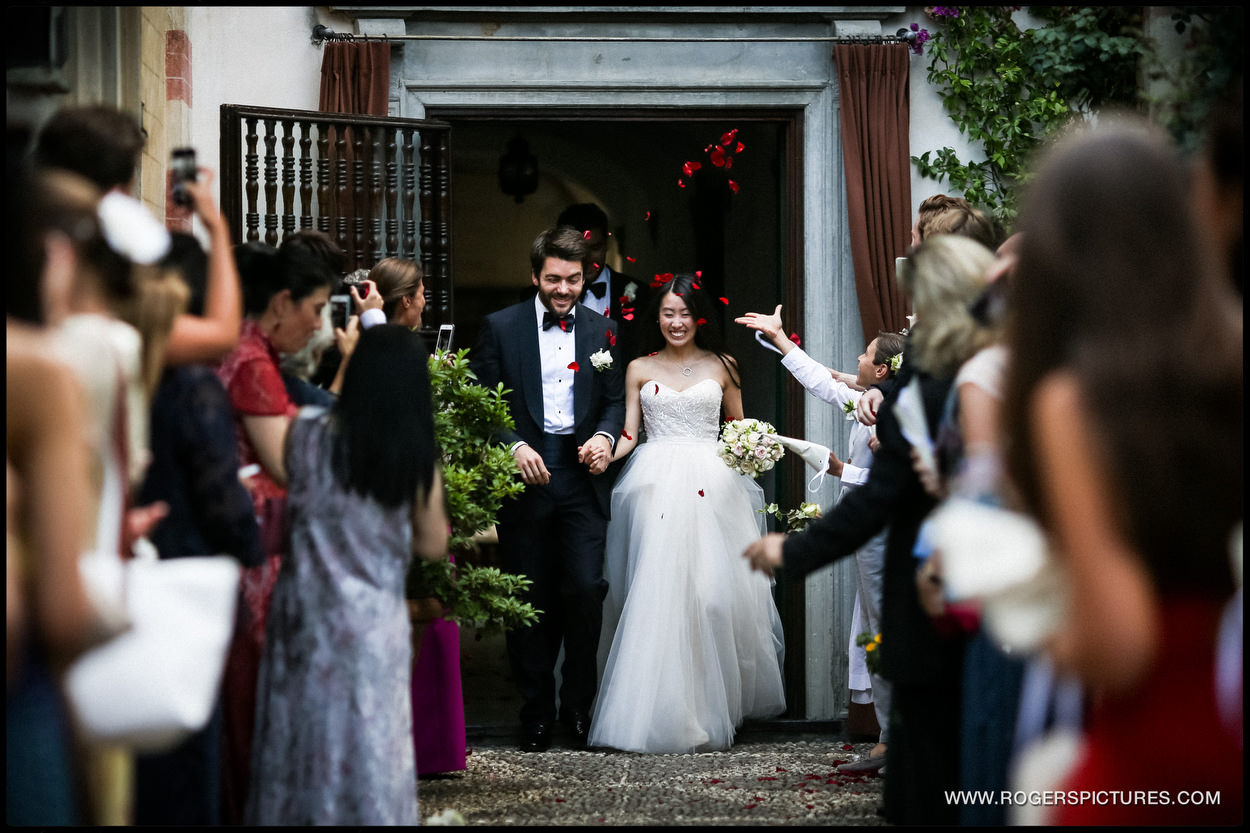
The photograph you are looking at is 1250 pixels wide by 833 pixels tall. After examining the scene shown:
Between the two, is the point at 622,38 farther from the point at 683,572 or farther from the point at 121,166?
the point at 121,166

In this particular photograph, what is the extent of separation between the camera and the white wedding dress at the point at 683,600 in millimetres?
5770

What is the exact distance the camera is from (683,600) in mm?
5914

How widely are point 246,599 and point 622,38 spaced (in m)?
4.12

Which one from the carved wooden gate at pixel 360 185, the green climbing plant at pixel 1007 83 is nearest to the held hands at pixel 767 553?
the carved wooden gate at pixel 360 185

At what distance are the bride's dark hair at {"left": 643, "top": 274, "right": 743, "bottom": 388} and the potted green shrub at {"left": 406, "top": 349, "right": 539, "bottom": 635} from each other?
1.94 m

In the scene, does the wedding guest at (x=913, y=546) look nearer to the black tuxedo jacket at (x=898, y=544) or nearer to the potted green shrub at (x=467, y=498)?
the black tuxedo jacket at (x=898, y=544)

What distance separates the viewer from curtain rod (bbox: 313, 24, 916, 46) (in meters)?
6.53

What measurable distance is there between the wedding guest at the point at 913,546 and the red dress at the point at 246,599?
4.47ft

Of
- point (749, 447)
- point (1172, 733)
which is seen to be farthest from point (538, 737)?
point (1172, 733)

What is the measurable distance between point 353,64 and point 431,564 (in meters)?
3.12

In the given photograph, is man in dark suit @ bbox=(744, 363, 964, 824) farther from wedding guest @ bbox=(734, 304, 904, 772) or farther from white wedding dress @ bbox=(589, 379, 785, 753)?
white wedding dress @ bbox=(589, 379, 785, 753)

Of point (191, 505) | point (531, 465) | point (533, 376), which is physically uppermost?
point (533, 376)

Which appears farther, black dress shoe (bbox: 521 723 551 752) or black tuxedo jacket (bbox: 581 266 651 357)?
black tuxedo jacket (bbox: 581 266 651 357)

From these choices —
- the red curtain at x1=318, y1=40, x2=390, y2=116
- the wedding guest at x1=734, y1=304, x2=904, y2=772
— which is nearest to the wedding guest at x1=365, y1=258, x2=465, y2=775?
the wedding guest at x1=734, y1=304, x2=904, y2=772
